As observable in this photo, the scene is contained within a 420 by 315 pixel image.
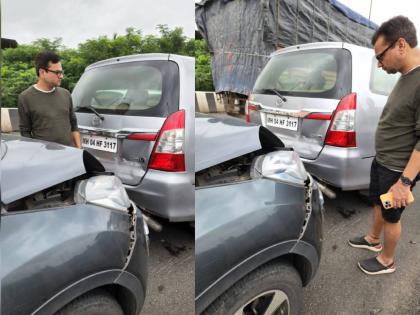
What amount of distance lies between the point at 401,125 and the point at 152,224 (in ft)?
4.74

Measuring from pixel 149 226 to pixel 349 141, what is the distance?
1894mm

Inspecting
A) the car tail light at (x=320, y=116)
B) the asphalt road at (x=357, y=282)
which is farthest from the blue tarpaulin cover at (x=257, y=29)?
the asphalt road at (x=357, y=282)

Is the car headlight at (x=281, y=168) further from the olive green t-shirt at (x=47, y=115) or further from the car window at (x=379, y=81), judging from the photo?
the car window at (x=379, y=81)

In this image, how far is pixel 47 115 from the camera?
0.70 m

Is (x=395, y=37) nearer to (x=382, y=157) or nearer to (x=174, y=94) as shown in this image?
(x=382, y=157)

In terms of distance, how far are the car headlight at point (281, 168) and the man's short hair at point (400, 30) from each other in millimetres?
902

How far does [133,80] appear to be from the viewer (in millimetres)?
918

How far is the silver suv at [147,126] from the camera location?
79 cm

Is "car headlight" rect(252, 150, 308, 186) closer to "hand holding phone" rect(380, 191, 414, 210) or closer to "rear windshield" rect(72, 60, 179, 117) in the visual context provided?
"rear windshield" rect(72, 60, 179, 117)

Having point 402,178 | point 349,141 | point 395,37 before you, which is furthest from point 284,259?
point 349,141

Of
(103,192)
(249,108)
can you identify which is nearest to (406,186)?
(249,108)

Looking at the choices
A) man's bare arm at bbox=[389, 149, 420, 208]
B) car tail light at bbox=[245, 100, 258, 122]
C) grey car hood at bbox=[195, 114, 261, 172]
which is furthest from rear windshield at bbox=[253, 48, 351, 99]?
grey car hood at bbox=[195, 114, 261, 172]

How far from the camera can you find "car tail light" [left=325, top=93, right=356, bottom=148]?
235 cm

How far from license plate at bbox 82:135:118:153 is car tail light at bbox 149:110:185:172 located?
0.10m
